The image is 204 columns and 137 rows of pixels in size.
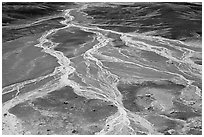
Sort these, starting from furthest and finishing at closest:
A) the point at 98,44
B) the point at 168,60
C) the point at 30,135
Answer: the point at 98,44
the point at 168,60
the point at 30,135

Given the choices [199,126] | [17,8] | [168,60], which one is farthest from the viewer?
[17,8]

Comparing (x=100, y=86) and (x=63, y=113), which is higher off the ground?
(x=100, y=86)

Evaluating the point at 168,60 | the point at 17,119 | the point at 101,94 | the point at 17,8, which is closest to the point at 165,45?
the point at 168,60

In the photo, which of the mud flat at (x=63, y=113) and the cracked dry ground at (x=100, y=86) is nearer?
the mud flat at (x=63, y=113)

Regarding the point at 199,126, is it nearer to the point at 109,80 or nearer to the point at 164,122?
the point at 164,122

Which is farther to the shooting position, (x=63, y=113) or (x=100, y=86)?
(x=100, y=86)

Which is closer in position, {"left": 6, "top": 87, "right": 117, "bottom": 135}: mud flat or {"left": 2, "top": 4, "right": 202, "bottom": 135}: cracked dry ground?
{"left": 6, "top": 87, "right": 117, "bottom": 135}: mud flat

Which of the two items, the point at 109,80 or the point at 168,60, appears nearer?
the point at 109,80
